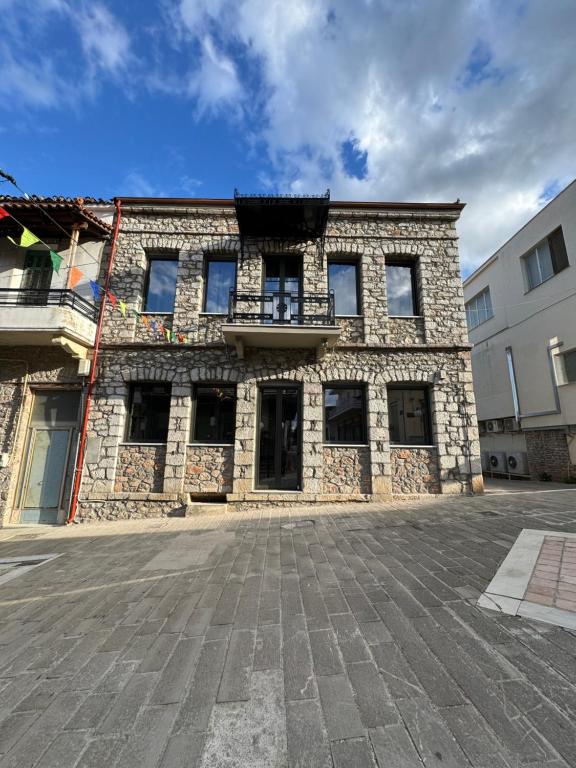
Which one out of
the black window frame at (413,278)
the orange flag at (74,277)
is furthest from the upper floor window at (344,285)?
the orange flag at (74,277)

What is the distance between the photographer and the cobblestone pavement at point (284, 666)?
62.1 inches

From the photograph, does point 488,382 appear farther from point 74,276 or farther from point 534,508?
point 74,276

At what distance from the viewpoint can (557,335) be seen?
12.1 meters

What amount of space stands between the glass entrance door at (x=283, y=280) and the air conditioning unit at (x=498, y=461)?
502 inches

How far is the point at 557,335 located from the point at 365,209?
915 centimetres

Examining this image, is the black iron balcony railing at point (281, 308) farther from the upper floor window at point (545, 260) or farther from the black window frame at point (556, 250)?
the upper floor window at point (545, 260)

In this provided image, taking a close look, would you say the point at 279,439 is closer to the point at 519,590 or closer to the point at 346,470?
the point at 346,470

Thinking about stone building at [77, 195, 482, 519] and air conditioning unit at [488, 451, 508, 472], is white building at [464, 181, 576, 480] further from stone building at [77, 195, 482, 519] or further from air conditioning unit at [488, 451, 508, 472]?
stone building at [77, 195, 482, 519]

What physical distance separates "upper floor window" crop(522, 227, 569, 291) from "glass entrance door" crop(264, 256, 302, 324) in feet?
35.1

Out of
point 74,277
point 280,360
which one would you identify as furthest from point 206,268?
point 280,360

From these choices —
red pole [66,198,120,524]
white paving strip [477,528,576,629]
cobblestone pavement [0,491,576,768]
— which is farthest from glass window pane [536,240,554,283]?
red pole [66,198,120,524]

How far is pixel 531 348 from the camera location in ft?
43.9

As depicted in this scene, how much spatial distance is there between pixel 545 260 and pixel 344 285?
9.81 meters

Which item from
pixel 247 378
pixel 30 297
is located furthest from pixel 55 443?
pixel 247 378
